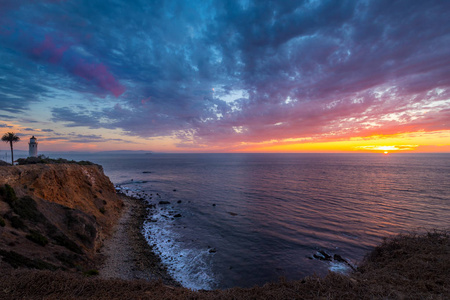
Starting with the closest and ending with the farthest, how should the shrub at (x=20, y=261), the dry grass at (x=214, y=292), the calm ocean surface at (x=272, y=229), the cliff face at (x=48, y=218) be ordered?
the dry grass at (x=214, y=292) → the shrub at (x=20, y=261) → the cliff face at (x=48, y=218) → the calm ocean surface at (x=272, y=229)

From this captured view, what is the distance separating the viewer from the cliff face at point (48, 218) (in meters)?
14.1

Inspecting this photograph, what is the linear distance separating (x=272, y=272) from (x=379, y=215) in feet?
82.7

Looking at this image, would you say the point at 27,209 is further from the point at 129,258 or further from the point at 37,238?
the point at 129,258

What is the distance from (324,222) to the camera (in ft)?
94.7

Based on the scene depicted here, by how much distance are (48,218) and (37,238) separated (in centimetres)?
345

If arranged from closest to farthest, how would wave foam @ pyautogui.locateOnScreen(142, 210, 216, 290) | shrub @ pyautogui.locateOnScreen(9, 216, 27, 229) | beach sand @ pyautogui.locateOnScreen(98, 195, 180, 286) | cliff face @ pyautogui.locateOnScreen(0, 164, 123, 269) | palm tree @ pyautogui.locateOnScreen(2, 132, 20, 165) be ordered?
cliff face @ pyautogui.locateOnScreen(0, 164, 123, 269) < shrub @ pyautogui.locateOnScreen(9, 216, 27, 229) < beach sand @ pyautogui.locateOnScreen(98, 195, 180, 286) < wave foam @ pyautogui.locateOnScreen(142, 210, 216, 290) < palm tree @ pyautogui.locateOnScreen(2, 132, 20, 165)

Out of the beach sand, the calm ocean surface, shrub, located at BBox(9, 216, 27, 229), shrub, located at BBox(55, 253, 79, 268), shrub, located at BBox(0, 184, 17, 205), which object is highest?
shrub, located at BBox(0, 184, 17, 205)

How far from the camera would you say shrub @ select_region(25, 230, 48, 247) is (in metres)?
14.9

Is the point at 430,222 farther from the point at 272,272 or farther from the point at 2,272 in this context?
the point at 2,272

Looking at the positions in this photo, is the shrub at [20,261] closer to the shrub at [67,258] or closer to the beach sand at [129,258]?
the shrub at [67,258]

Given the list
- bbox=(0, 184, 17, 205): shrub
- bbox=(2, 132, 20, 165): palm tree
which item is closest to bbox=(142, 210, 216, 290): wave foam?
bbox=(0, 184, 17, 205): shrub

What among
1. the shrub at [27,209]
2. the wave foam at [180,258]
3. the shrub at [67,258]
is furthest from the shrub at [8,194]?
the wave foam at [180,258]

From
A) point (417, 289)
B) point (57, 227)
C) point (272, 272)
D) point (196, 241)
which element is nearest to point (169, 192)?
point (196, 241)

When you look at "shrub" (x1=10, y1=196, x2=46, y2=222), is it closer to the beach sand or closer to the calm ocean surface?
the beach sand
